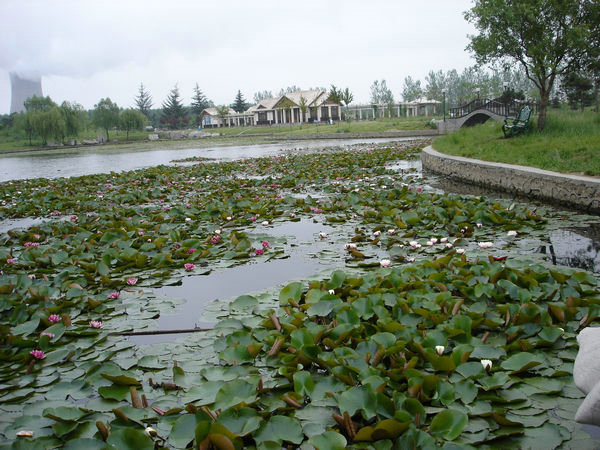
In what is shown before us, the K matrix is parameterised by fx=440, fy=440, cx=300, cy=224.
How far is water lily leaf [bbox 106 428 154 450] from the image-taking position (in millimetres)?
1641

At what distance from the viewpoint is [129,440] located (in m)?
1.65

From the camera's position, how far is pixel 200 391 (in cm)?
203

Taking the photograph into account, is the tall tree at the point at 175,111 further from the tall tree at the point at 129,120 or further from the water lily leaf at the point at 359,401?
the water lily leaf at the point at 359,401

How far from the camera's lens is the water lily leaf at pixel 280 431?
5.55 feet

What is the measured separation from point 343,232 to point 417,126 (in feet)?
125

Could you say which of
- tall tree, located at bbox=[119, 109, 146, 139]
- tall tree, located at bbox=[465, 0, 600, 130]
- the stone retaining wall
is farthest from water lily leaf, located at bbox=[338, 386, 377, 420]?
tall tree, located at bbox=[119, 109, 146, 139]

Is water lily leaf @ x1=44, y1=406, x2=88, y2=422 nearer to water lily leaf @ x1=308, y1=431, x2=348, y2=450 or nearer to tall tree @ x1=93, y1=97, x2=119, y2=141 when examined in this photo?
water lily leaf @ x1=308, y1=431, x2=348, y2=450

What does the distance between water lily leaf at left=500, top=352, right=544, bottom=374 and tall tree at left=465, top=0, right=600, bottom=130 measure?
11.7m

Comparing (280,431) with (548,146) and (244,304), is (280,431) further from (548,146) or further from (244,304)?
(548,146)

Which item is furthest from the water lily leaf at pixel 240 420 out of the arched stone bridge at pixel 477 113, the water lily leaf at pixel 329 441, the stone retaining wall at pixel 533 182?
the arched stone bridge at pixel 477 113

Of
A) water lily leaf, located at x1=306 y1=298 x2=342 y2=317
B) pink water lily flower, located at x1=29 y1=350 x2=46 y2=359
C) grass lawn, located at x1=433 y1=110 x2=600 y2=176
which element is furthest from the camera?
grass lawn, located at x1=433 y1=110 x2=600 y2=176

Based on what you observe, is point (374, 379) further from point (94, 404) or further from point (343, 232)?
point (343, 232)

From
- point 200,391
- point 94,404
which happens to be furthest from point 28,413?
point 200,391

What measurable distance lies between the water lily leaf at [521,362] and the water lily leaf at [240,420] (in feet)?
3.88
